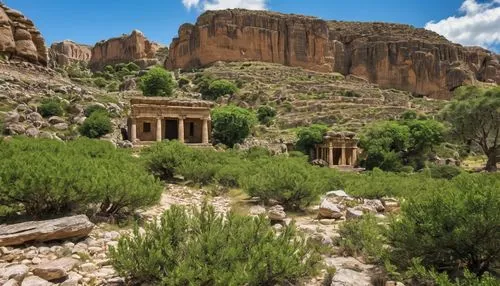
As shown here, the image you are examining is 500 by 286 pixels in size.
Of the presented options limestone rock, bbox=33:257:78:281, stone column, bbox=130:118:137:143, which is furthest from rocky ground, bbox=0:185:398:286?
stone column, bbox=130:118:137:143

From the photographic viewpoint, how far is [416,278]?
222 inches

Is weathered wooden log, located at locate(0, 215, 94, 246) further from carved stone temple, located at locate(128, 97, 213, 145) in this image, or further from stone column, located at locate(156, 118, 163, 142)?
stone column, located at locate(156, 118, 163, 142)

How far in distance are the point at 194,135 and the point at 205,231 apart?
25705 mm

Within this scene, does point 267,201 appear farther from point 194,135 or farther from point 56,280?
point 194,135

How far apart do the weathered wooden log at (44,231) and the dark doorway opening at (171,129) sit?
2447cm

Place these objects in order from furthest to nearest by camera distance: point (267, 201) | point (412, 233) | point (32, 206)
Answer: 1. point (267, 201)
2. point (32, 206)
3. point (412, 233)

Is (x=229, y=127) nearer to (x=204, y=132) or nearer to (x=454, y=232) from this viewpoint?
(x=204, y=132)

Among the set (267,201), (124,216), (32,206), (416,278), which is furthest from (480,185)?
(32,206)

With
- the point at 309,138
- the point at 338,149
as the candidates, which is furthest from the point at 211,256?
the point at 338,149

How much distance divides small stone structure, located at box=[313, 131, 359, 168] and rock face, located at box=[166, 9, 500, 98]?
184ft

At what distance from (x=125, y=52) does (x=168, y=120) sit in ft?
283

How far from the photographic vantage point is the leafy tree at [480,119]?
95.7ft

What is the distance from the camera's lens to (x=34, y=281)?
527cm

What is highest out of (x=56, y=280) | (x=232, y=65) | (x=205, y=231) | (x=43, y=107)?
(x=232, y=65)
